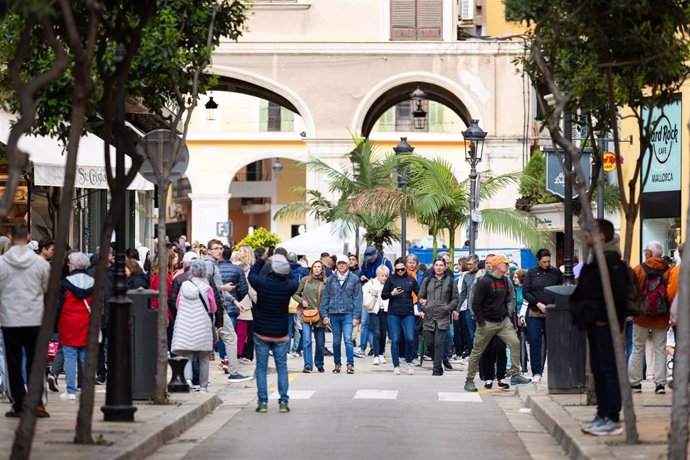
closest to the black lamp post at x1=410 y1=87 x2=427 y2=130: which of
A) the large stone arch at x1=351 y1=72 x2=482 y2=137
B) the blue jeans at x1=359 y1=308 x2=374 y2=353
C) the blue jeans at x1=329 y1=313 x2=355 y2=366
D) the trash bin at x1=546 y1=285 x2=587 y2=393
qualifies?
the large stone arch at x1=351 y1=72 x2=482 y2=137

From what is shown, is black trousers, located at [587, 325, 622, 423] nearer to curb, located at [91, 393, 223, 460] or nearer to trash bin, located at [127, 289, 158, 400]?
curb, located at [91, 393, 223, 460]

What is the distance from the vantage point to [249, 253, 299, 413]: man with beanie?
17781mm

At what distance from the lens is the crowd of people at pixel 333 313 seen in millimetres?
15062

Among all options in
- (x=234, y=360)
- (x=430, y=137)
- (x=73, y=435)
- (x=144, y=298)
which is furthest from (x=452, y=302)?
(x=430, y=137)

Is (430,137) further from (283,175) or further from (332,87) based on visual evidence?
(332,87)

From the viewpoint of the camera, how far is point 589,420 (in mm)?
15031

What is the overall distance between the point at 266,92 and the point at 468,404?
29174 millimetres

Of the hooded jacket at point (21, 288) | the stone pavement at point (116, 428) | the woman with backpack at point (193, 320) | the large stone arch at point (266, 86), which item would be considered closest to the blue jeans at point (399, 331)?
the stone pavement at point (116, 428)

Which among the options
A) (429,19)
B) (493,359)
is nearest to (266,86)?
(429,19)

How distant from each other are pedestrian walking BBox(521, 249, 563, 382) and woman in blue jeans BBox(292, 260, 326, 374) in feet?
12.9

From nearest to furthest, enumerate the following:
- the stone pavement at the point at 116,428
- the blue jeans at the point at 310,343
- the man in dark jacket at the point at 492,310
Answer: the stone pavement at the point at 116,428 → the man in dark jacket at the point at 492,310 → the blue jeans at the point at 310,343

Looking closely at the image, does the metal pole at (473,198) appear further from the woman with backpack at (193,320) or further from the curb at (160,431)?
the curb at (160,431)

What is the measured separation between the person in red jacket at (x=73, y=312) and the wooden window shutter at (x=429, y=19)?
2925cm

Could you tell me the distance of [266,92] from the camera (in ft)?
156
